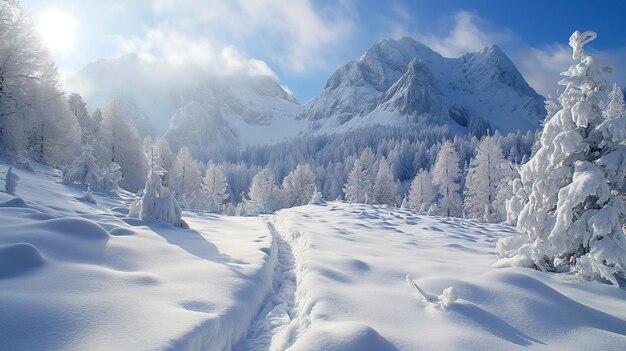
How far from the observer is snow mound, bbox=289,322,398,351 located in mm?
3857

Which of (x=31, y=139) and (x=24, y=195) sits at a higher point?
(x=31, y=139)

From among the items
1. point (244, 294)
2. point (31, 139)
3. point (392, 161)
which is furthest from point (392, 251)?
point (392, 161)

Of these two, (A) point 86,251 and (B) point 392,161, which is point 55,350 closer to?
(A) point 86,251

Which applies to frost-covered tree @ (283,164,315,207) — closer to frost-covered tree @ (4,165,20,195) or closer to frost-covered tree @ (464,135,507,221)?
frost-covered tree @ (464,135,507,221)

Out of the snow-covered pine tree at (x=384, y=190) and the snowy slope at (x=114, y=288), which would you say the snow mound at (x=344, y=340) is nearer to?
the snowy slope at (x=114, y=288)

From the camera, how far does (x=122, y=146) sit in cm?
3809

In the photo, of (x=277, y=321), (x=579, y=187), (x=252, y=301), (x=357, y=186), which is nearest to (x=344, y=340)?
(x=277, y=321)

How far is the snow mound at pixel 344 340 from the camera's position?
3.86 metres

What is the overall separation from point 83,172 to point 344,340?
814 inches

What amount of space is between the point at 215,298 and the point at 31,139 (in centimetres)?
3028

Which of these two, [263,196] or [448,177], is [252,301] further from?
[263,196]

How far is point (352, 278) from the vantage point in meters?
7.16

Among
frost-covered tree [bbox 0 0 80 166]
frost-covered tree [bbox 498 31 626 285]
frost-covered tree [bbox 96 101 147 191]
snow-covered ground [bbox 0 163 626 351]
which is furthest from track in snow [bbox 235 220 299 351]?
frost-covered tree [bbox 96 101 147 191]

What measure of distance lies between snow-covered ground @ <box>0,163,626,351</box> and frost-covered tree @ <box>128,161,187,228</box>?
3.12 metres
